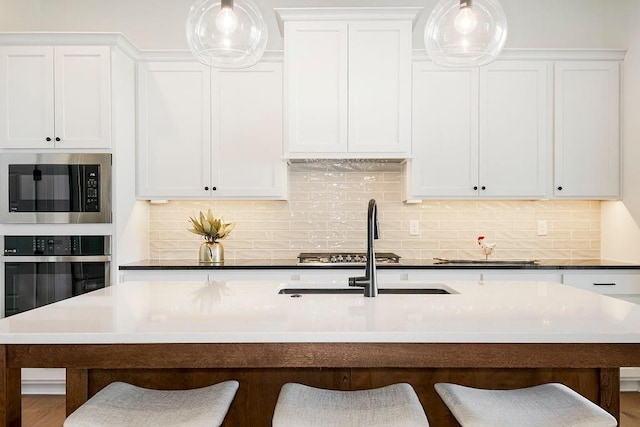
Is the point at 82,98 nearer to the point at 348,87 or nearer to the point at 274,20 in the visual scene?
the point at 274,20

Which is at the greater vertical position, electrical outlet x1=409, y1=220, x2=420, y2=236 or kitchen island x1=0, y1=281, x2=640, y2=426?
electrical outlet x1=409, y1=220, x2=420, y2=236

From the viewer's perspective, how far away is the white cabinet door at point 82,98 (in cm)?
361

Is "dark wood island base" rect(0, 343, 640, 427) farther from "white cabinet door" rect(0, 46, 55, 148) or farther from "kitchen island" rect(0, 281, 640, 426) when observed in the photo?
"white cabinet door" rect(0, 46, 55, 148)

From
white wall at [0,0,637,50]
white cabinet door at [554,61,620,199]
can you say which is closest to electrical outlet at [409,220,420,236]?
white cabinet door at [554,61,620,199]

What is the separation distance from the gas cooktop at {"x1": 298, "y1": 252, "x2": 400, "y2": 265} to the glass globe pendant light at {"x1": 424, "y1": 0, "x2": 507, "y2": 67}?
1.83 m

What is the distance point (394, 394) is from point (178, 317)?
71cm

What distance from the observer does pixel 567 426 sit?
1472 mm

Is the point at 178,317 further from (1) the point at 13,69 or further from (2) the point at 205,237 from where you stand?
(1) the point at 13,69

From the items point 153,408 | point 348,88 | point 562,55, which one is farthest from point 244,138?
point 153,408

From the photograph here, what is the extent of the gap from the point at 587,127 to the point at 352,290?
2.52 meters

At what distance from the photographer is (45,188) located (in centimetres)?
360

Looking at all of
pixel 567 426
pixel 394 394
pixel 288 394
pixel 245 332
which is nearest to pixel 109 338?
pixel 245 332

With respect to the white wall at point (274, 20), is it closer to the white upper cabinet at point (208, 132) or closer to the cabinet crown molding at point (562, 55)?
the cabinet crown molding at point (562, 55)

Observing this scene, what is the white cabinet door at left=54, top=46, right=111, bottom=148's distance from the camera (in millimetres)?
3605
